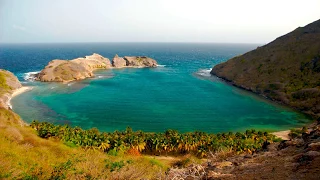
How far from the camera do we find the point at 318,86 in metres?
73.3

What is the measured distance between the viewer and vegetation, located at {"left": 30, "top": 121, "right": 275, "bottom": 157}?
Result: 3694 centimetres

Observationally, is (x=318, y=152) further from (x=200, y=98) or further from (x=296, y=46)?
(x=296, y=46)

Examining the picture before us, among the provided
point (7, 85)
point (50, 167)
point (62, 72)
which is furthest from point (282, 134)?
point (62, 72)

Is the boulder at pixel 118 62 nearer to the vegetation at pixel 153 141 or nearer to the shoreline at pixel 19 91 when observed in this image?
the shoreline at pixel 19 91

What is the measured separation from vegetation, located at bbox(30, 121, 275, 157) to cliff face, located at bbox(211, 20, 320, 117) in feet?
117

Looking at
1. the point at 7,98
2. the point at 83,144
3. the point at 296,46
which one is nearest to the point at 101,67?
the point at 7,98

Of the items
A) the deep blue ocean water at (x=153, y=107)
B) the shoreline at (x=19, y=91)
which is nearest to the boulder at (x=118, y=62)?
the deep blue ocean water at (x=153, y=107)

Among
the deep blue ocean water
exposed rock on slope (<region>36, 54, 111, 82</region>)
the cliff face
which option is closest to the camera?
the deep blue ocean water

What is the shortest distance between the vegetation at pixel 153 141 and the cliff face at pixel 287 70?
117 ft

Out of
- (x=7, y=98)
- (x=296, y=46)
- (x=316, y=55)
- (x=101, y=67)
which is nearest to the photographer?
(x=7, y=98)

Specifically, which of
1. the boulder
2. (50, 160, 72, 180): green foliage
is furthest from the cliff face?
(50, 160, 72, 180): green foliage

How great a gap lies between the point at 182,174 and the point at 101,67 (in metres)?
143

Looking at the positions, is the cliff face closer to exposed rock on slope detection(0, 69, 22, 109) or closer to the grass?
the grass

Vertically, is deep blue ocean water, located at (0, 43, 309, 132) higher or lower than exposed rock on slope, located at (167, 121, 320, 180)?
lower
